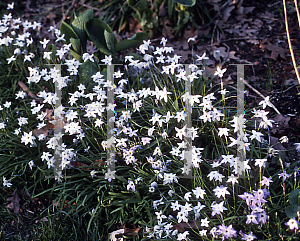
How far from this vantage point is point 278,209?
2.18 meters

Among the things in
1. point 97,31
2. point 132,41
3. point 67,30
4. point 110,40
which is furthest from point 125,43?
point 67,30

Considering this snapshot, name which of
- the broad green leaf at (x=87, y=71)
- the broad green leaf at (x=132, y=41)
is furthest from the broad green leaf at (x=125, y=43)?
the broad green leaf at (x=87, y=71)

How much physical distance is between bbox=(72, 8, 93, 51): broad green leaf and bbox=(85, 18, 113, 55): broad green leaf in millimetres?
53

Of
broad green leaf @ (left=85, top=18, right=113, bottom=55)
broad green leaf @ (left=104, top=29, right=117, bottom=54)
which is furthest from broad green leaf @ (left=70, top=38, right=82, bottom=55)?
broad green leaf @ (left=104, top=29, right=117, bottom=54)

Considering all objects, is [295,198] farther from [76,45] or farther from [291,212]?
[76,45]

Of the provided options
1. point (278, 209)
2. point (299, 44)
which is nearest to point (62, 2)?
point (299, 44)

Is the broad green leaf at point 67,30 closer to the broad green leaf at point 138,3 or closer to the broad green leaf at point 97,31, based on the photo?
the broad green leaf at point 97,31

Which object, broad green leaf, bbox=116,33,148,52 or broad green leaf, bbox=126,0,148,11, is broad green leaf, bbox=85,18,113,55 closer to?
broad green leaf, bbox=116,33,148,52

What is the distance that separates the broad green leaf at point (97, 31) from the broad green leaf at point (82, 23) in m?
0.05

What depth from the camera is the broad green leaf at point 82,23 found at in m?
3.46

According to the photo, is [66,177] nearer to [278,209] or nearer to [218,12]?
[278,209]

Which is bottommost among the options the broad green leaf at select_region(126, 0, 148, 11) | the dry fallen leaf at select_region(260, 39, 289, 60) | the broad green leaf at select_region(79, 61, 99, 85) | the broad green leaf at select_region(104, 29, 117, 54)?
the dry fallen leaf at select_region(260, 39, 289, 60)

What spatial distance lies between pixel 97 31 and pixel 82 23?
0.19m

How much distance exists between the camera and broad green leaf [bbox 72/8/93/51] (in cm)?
346
